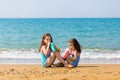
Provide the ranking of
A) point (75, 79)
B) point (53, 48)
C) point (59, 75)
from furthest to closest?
point (53, 48) < point (59, 75) < point (75, 79)

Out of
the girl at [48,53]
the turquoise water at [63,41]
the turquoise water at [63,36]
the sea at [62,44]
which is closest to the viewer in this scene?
the girl at [48,53]

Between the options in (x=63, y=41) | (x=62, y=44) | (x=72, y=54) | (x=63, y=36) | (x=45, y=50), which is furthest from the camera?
(x=63, y=36)

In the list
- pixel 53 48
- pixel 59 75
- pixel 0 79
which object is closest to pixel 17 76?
pixel 0 79

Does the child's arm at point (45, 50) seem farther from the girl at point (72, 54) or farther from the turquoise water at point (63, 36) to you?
the turquoise water at point (63, 36)

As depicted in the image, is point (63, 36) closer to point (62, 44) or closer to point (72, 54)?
point (62, 44)

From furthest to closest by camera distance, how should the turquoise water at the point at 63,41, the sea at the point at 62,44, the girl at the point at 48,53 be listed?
the turquoise water at the point at 63,41, the sea at the point at 62,44, the girl at the point at 48,53

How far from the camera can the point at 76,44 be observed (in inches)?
423

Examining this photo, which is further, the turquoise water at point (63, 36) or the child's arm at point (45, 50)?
the turquoise water at point (63, 36)

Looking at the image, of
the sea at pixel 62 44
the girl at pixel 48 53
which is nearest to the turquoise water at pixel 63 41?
the sea at pixel 62 44

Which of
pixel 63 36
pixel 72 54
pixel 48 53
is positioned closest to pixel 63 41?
pixel 63 36

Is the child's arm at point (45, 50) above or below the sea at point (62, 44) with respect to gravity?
above

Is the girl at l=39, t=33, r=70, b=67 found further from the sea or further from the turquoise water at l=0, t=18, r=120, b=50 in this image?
the turquoise water at l=0, t=18, r=120, b=50

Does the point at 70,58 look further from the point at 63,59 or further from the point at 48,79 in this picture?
the point at 48,79

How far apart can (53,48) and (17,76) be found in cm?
195
